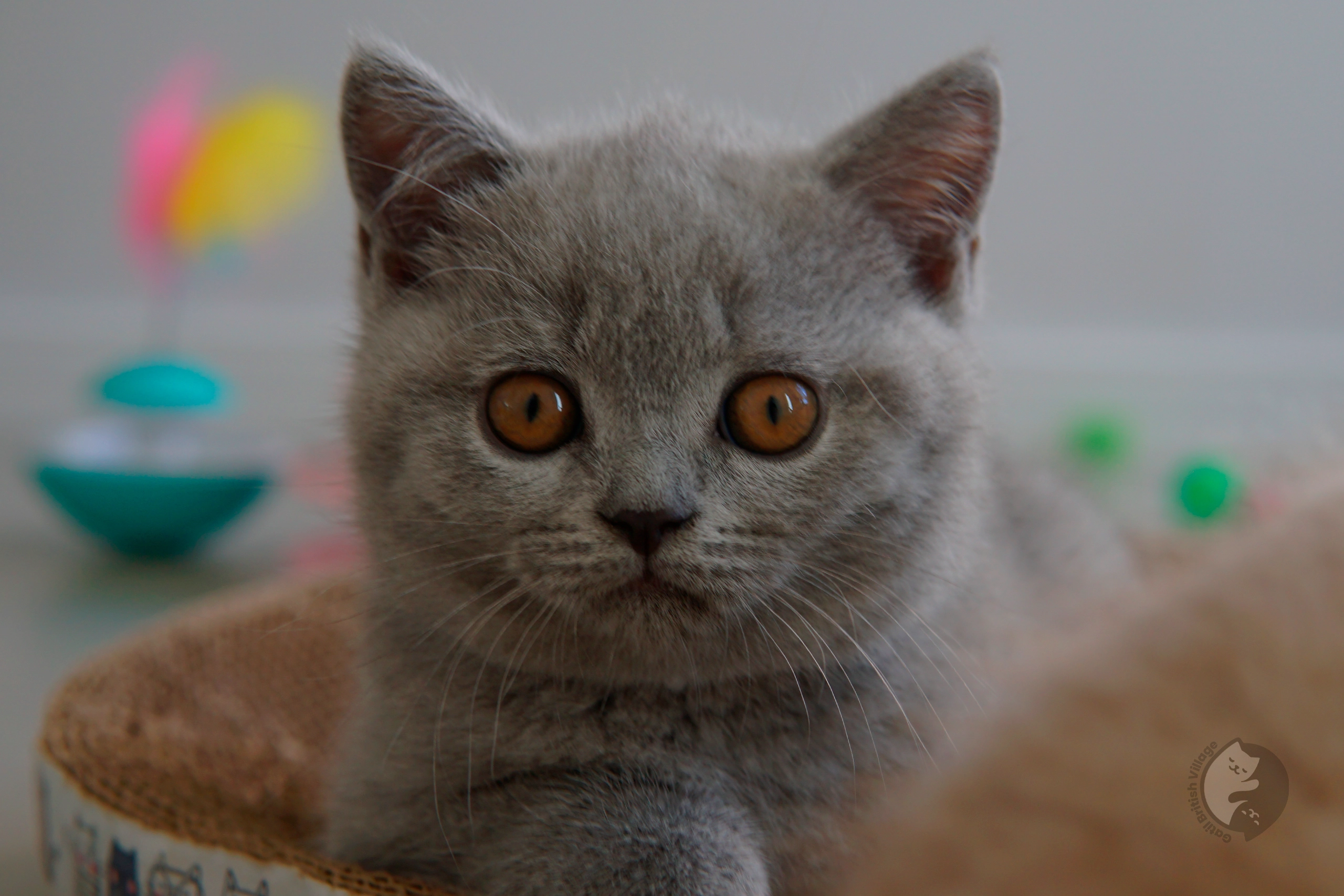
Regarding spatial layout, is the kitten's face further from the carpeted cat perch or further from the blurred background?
the blurred background

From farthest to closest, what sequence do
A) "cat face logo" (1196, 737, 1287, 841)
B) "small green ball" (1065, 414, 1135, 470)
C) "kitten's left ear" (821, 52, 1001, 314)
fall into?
"small green ball" (1065, 414, 1135, 470)
"kitten's left ear" (821, 52, 1001, 314)
"cat face logo" (1196, 737, 1287, 841)

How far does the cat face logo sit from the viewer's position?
380 mm

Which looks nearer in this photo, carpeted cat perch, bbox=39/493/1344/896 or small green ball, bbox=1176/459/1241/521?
carpeted cat perch, bbox=39/493/1344/896

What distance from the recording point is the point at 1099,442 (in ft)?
9.57

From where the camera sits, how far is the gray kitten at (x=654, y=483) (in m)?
0.81

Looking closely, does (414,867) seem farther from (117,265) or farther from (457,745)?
(117,265)

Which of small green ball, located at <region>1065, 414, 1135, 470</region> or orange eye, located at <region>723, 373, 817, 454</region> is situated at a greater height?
orange eye, located at <region>723, 373, 817, 454</region>

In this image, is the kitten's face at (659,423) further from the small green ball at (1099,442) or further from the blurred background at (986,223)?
the small green ball at (1099,442)

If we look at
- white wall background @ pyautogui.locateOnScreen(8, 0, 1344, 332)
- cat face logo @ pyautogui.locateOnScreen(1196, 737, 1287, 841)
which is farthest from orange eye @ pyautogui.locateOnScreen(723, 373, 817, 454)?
white wall background @ pyautogui.locateOnScreen(8, 0, 1344, 332)

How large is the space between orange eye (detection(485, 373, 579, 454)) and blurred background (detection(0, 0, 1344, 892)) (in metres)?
1.71

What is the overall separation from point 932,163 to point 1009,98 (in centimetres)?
180

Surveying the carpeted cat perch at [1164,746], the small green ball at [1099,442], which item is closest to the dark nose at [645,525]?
the carpeted cat perch at [1164,746]

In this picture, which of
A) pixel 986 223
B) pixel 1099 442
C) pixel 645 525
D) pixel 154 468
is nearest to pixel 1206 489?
pixel 1099 442

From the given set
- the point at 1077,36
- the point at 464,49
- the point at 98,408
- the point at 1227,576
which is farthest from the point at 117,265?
the point at 1227,576
